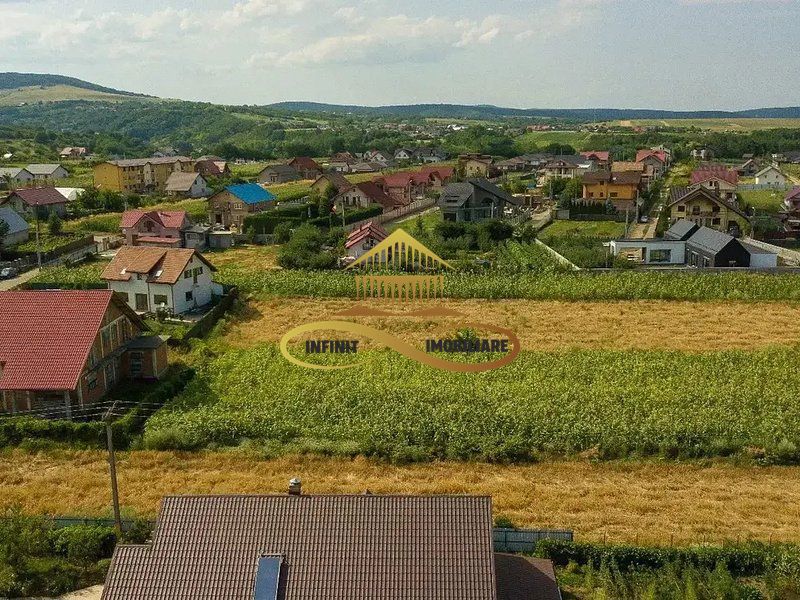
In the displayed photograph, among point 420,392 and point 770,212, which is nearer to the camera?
point 420,392

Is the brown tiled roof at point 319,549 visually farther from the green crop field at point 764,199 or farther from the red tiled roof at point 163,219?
the green crop field at point 764,199

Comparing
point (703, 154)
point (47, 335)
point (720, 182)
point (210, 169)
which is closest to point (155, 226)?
point (47, 335)

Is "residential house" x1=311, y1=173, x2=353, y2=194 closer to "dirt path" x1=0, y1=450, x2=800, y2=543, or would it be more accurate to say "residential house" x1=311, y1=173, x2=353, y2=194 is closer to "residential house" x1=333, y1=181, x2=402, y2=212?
"residential house" x1=333, y1=181, x2=402, y2=212

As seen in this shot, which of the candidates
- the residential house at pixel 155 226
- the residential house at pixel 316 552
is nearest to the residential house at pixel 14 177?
the residential house at pixel 155 226

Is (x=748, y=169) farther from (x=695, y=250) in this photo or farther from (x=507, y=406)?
(x=507, y=406)

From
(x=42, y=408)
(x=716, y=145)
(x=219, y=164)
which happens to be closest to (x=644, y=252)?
(x=42, y=408)

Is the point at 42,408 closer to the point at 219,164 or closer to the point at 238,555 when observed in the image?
the point at 238,555

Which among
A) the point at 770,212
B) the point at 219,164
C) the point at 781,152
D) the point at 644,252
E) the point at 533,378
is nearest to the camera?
the point at 533,378
